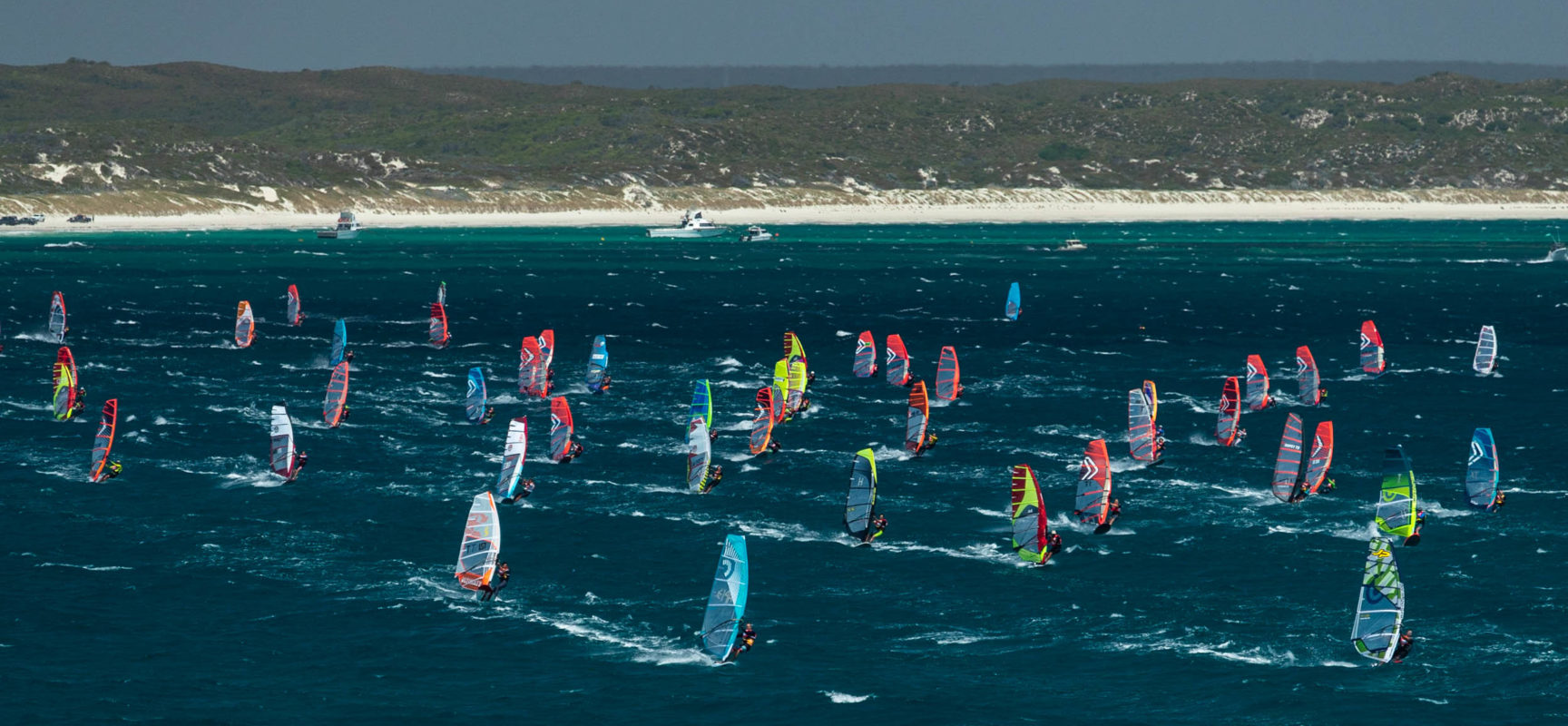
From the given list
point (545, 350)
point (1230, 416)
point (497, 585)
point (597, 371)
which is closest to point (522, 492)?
point (497, 585)

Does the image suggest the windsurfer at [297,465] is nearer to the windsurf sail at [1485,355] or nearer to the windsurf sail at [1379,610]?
the windsurf sail at [1379,610]

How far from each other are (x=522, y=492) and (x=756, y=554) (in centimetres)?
1134

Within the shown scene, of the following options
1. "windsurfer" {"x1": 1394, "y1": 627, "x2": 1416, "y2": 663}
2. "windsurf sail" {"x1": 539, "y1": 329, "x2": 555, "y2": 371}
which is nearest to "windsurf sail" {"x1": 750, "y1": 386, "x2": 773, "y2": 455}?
"windsurf sail" {"x1": 539, "y1": 329, "x2": 555, "y2": 371}

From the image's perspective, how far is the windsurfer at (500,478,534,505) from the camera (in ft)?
205

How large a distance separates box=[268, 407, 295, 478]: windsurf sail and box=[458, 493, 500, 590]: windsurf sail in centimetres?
1665

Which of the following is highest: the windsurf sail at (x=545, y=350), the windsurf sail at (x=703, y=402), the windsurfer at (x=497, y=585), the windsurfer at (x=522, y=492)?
the windsurf sail at (x=545, y=350)

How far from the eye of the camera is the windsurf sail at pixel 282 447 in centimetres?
6556

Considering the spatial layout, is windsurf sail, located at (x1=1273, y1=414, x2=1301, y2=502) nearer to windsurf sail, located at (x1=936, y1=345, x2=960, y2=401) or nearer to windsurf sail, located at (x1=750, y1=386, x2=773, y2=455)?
windsurf sail, located at (x1=750, y1=386, x2=773, y2=455)

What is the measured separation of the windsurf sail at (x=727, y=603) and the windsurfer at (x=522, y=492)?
17.6 m

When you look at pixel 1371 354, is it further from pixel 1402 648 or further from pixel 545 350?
pixel 1402 648

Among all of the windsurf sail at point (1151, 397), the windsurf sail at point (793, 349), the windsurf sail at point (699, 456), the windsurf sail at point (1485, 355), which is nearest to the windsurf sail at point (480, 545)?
the windsurf sail at point (699, 456)

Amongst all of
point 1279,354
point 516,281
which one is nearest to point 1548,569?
point 1279,354

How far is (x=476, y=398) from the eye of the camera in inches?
3127

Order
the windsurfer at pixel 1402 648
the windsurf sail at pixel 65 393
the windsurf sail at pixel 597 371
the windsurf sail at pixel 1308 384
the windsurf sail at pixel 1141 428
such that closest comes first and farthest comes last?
1. the windsurfer at pixel 1402 648
2. the windsurf sail at pixel 1141 428
3. the windsurf sail at pixel 65 393
4. the windsurf sail at pixel 1308 384
5. the windsurf sail at pixel 597 371
